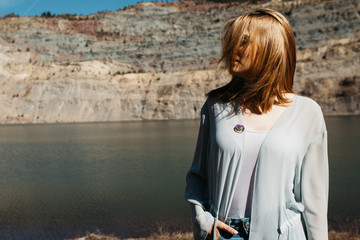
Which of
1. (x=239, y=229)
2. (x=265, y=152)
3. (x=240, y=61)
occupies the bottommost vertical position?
(x=239, y=229)

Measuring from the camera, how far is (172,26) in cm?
6112

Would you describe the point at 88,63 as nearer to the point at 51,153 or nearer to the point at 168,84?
the point at 168,84

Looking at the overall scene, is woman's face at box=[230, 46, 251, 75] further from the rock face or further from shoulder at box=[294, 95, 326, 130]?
the rock face

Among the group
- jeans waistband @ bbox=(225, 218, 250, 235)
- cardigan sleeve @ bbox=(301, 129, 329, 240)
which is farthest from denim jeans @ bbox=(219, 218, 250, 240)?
cardigan sleeve @ bbox=(301, 129, 329, 240)

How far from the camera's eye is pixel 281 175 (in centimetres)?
168

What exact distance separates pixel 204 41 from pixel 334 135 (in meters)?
37.7

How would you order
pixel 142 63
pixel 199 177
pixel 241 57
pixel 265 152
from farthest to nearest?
pixel 142 63, pixel 199 177, pixel 241 57, pixel 265 152

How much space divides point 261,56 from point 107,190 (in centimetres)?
992

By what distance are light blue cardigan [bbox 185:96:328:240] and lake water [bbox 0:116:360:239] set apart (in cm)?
585

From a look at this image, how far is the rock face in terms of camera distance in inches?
1834

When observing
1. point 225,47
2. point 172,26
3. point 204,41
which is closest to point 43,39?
point 172,26

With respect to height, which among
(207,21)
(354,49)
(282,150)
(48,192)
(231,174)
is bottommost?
(48,192)

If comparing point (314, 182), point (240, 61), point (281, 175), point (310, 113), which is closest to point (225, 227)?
point (281, 175)

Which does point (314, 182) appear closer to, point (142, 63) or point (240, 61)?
point (240, 61)
